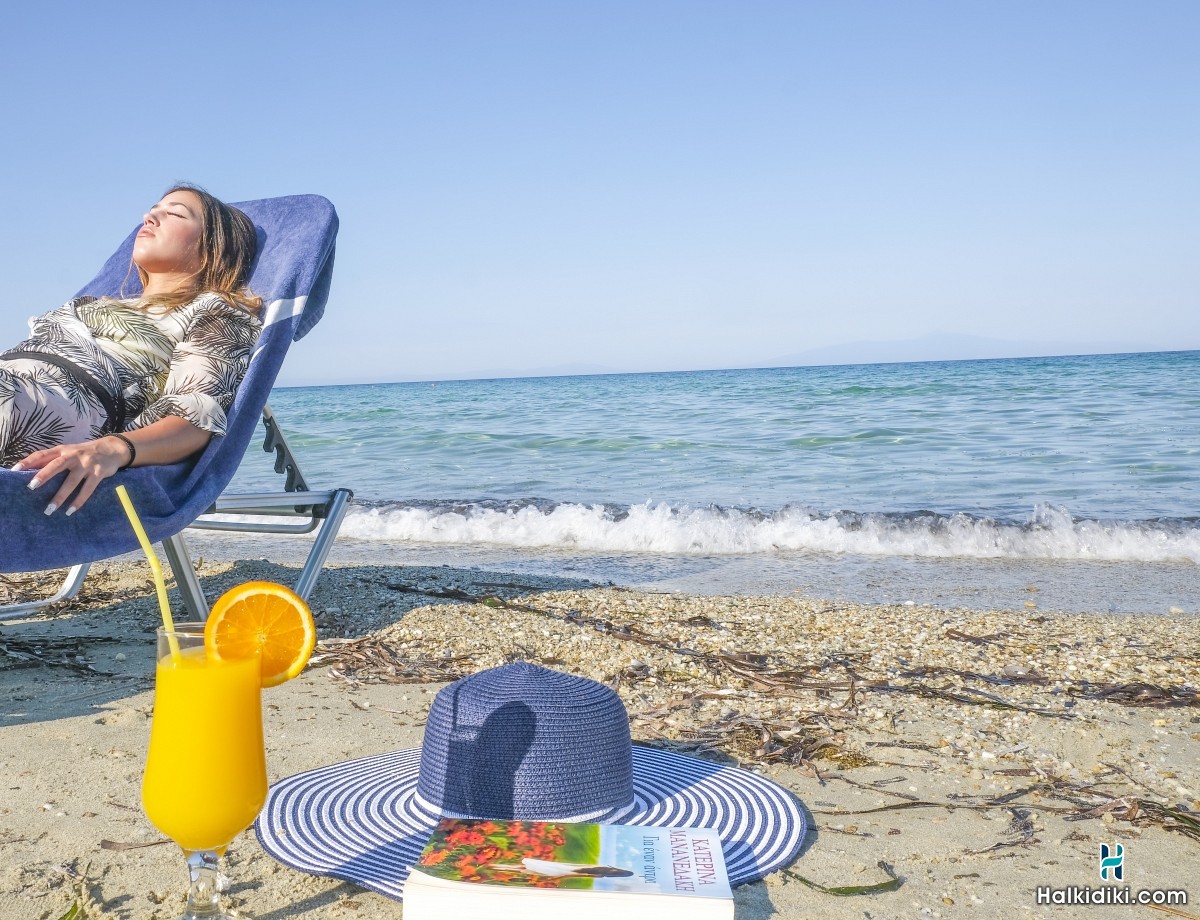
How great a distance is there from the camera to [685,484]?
9.30 m

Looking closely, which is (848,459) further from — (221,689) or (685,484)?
(221,689)

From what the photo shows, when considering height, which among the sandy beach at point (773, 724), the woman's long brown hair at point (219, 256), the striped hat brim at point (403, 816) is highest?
the woman's long brown hair at point (219, 256)

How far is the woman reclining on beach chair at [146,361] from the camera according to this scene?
8.86 ft

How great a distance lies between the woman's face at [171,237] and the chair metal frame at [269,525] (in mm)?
568

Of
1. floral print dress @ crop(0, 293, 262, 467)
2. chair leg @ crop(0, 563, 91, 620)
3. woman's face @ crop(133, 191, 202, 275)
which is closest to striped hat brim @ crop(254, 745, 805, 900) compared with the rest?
floral print dress @ crop(0, 293, 262, 467)

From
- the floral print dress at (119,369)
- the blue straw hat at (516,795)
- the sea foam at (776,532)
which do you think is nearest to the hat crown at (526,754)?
the blue straw hat at (516,795)

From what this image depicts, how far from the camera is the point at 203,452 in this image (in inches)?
116

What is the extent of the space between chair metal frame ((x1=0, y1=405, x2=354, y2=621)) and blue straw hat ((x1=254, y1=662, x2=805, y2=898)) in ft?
5.19

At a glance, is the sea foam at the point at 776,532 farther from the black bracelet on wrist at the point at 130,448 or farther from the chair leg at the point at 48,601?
the black bracelet on wrist at the point at 130,448

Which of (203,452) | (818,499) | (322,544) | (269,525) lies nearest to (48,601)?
(269,525)

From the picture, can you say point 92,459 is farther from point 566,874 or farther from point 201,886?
point 566,874

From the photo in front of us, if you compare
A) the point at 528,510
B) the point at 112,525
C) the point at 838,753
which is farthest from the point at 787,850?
the point at 528,510

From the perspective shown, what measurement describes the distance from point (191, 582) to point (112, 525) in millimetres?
840

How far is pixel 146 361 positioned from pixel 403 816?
191 cm
